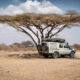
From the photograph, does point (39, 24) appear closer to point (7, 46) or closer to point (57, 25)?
point (57, 25)

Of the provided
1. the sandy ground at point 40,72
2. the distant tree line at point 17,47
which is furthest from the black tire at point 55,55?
the distant tree line at point 17,47

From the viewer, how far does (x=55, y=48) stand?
25188 millimetres

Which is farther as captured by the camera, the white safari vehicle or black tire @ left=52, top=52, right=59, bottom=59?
black tire @ left=52, top=52, right=59, bottom=59

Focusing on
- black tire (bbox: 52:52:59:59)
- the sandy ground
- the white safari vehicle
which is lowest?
the sandy ground

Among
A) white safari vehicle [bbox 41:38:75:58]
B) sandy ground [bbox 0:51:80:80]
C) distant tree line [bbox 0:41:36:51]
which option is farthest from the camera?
distant tree line [bbox 0:41:36:51]

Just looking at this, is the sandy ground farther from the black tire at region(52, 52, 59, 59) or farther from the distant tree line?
the distant tree line

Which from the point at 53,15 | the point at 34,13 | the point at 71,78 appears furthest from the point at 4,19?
the point at 71,78

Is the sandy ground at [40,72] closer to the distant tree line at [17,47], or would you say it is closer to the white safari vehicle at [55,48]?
the white safari vehicle at [55,48]

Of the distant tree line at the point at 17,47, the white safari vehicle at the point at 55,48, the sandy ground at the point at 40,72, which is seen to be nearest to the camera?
the sandy ground at the point at 40,72

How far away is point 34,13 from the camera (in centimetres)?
2889

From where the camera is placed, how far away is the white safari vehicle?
81.1 ft

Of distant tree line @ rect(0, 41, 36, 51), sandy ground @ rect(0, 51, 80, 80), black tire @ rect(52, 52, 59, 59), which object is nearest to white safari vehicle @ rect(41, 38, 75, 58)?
black tire @ rect(52, 52, 59, 59)

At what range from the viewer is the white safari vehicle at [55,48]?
81.1 feet

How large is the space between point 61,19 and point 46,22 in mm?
1937
